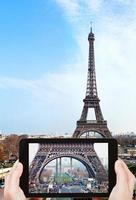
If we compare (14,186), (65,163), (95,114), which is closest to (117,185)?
(14,186)

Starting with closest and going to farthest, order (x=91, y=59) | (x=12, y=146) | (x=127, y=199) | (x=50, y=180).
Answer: (x=127, y=199) → (x=50, y=180) → (x=91, y=59) → (x=12, y=146)

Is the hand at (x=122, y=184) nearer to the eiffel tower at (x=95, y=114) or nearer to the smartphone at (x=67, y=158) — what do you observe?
the smartphone at (x=67, y=158)

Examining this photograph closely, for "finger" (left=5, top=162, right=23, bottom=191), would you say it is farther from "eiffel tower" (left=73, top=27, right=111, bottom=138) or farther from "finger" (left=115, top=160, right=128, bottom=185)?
"eiffel tower" (left=73, top=27, right=111, bottom=138)

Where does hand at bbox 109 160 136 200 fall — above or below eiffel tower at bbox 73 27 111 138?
below

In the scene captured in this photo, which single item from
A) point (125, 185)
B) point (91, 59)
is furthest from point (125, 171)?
point (91, 59)

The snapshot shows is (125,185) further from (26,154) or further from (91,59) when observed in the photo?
(91,59)

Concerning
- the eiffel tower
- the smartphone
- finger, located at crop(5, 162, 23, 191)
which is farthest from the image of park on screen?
the eiffel tower
